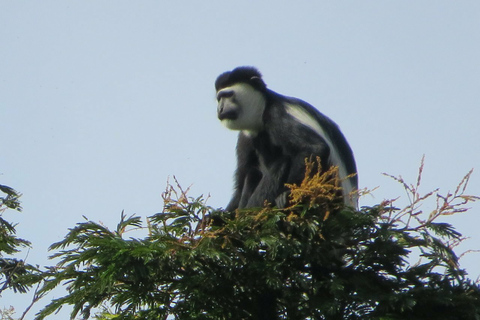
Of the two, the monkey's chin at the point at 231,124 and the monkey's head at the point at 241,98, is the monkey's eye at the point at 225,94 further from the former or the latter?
the monkey's chin at the point at 231,124

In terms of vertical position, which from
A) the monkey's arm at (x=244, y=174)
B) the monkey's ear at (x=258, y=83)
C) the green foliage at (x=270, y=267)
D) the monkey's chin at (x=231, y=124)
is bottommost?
the green foliage at (x=270, y=267)

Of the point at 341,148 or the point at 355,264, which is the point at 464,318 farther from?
the point at 341,148

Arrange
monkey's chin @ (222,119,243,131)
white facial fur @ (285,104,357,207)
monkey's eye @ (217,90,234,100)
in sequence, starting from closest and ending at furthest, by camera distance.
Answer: white facial fur @ (285,104,357,207), monkey's chin @ (222,119,243,131), monkey's eye @ (217,90,234,100)

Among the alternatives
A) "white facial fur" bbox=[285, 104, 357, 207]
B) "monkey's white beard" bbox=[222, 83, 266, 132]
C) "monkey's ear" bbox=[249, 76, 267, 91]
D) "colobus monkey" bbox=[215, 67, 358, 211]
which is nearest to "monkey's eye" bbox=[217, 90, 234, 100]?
"colobus monkey" bbox=[215, 67, 358, 211]

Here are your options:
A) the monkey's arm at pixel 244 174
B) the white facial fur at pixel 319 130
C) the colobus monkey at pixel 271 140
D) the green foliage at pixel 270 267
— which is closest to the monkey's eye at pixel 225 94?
the colobus monkey at pixel 271 140

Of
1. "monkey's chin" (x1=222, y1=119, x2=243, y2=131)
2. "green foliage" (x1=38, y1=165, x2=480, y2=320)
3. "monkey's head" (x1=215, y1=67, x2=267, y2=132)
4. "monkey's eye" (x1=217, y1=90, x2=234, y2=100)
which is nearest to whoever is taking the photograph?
"green foliage" (x1=38, y1=165, x2=480, y2=320)

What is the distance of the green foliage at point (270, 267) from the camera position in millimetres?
3572

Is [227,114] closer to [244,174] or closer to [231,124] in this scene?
[231,124]

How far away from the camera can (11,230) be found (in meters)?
4.98

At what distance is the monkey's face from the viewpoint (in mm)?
5812

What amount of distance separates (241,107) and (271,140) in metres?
0.50

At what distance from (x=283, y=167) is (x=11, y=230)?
1.81 metres

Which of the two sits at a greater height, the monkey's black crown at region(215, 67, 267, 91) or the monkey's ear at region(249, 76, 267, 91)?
the monkey's black crown at region(215, 67, 267, 91)

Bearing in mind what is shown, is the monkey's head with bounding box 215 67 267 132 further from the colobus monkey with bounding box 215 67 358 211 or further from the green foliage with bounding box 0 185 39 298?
the green foliage with bounding box 0 185 39 298
